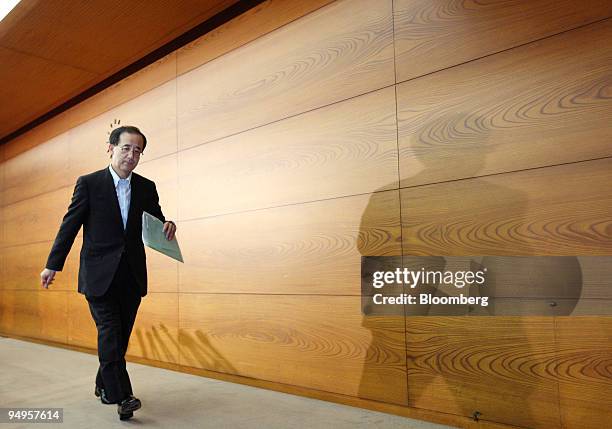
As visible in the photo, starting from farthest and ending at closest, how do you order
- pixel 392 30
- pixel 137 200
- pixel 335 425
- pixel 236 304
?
pixel 236 304
pixel 137 200
pixel 392 30
pixel 335 425

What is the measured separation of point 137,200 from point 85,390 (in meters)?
1.22

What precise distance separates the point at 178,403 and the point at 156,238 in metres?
0.89

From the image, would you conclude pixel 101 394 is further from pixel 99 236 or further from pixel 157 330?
pixel 157 330

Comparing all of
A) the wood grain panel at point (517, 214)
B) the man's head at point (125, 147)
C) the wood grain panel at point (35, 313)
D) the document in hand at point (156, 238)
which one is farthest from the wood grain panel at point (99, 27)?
the wood grain panel at point (35, 313)

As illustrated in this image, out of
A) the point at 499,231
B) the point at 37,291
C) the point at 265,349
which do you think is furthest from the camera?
the point at 37,291

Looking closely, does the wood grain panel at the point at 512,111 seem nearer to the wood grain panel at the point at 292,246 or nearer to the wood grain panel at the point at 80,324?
the wood grain panel at the point at 292,246

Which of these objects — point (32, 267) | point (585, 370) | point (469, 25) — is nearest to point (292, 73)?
point (469, 25)

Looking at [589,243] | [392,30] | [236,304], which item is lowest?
[236,304]

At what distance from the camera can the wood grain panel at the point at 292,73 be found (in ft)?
8.66

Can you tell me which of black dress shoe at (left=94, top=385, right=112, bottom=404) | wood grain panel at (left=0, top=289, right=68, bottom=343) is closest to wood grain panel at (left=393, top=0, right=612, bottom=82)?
black dress shoe at (left=94, top=385, right=112, bottom=404)

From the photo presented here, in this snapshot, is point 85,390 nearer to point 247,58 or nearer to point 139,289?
point 139,289

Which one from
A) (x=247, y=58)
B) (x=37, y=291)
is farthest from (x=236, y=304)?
(x=37, y=291)

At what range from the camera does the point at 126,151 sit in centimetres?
263

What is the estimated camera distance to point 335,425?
2.27 m
